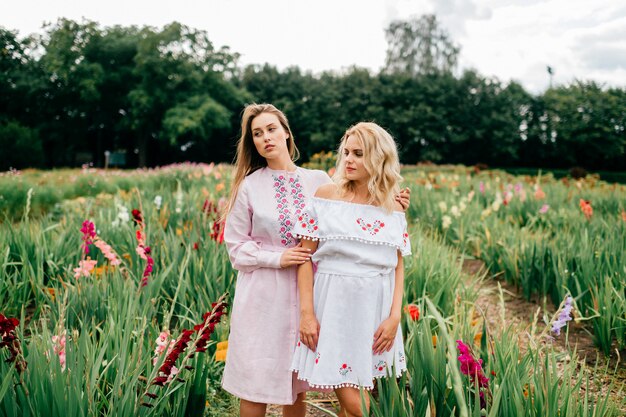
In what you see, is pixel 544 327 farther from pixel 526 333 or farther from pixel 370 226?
pixel 370 226

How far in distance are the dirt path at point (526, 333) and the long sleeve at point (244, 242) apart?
31.8 inches

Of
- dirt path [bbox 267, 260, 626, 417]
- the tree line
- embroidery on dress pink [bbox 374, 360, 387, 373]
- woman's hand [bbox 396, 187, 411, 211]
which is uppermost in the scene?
the tree line

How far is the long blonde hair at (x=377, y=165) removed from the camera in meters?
1.72

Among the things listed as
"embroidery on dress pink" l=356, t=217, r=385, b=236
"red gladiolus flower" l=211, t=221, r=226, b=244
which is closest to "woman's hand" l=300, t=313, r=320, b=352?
"embroidery on dress pink" l=356, t=217, r=385, b=236

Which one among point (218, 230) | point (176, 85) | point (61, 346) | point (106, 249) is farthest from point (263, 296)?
point (176, 85)

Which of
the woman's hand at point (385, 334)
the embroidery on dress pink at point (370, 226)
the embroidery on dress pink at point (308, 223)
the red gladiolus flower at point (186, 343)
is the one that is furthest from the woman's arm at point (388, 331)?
the red gladiolus flower at point (186, 343)

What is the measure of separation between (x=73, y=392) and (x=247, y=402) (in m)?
0.61

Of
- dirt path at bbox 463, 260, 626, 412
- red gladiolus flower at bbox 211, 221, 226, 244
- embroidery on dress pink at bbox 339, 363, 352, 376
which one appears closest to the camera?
embroidery on dress pink at bbox 339, 363, 352, 376

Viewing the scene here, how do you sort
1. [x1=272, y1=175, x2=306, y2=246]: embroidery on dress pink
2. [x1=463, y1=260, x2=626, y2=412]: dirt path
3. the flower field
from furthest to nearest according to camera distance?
[x1=463, y1=260, x2=626, y2=412]: dirt path
[x1=272, y1=175, x2=306, y2=246]: embroidery on dress pink
the flower field

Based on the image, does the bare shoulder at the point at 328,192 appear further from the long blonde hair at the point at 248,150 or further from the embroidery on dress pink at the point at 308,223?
the long blonde hair at the point at 248,150

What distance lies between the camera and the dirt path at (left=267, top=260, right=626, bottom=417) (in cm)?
244

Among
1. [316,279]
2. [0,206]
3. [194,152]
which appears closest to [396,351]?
[316,279]

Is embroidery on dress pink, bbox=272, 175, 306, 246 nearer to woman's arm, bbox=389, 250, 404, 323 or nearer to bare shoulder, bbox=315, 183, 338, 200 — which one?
bare shoulder, bbox=315, 183, 338, 200

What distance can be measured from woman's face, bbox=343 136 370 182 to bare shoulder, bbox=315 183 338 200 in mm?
78
